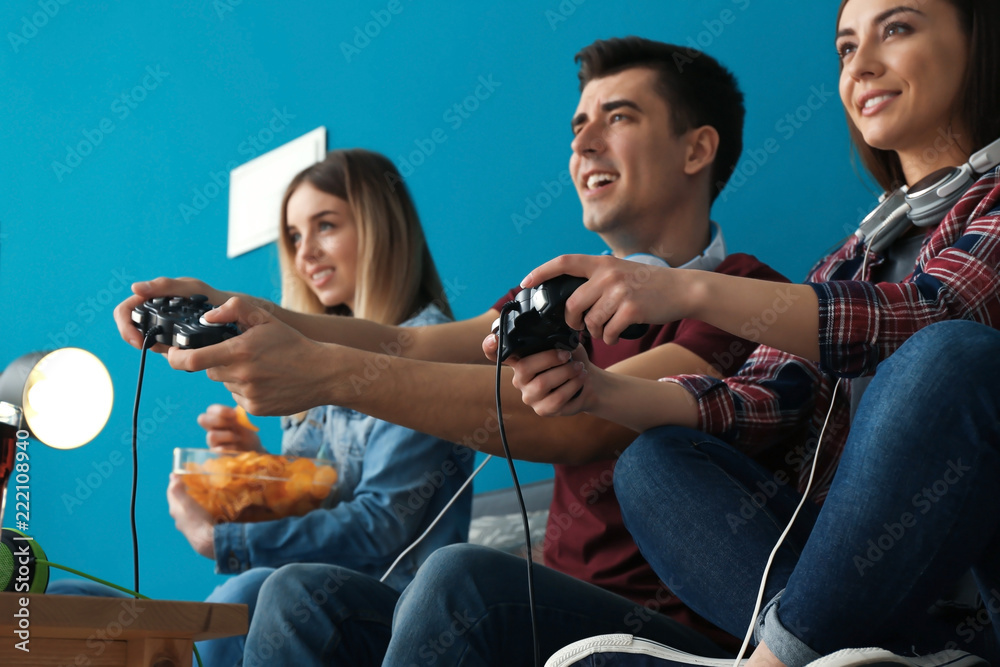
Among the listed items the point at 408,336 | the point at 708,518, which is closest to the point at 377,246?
the point at 408,336

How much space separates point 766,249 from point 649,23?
504mm

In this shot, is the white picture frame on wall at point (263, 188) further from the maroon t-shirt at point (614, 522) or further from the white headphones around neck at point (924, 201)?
the white headphones around neck at point (924, 201)

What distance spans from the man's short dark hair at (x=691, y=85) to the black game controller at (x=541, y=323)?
80 cm

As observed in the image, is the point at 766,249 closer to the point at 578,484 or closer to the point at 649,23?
the point at 649,23

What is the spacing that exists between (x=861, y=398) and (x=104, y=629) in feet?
2.06

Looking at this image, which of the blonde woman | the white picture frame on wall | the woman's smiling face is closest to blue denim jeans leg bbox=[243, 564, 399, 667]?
the blonde woman

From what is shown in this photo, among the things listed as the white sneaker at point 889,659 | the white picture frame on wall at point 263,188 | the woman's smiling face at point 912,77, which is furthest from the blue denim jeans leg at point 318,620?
the white picture frame on wall at point 263,188

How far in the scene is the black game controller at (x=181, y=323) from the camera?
920mm

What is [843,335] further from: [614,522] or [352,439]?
[352,439]

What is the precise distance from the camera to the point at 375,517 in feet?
4.69

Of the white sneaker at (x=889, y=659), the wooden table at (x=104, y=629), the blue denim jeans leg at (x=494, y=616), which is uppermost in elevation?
the wooden table at (x=104, y=629)

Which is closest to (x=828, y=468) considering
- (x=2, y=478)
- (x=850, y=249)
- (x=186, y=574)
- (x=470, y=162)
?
(x=850, y=249)

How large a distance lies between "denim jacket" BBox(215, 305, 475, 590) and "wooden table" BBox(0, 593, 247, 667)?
607 millimetres

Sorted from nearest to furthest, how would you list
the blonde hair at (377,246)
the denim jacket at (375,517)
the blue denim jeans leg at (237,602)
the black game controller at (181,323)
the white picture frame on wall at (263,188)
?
the black game controller at (181,323)
the blue denim jeans leg at (237,602)
the denim jacket at (375,517)
the blonde hair at (377,246)
the white picture frame on wall at (263,188)
